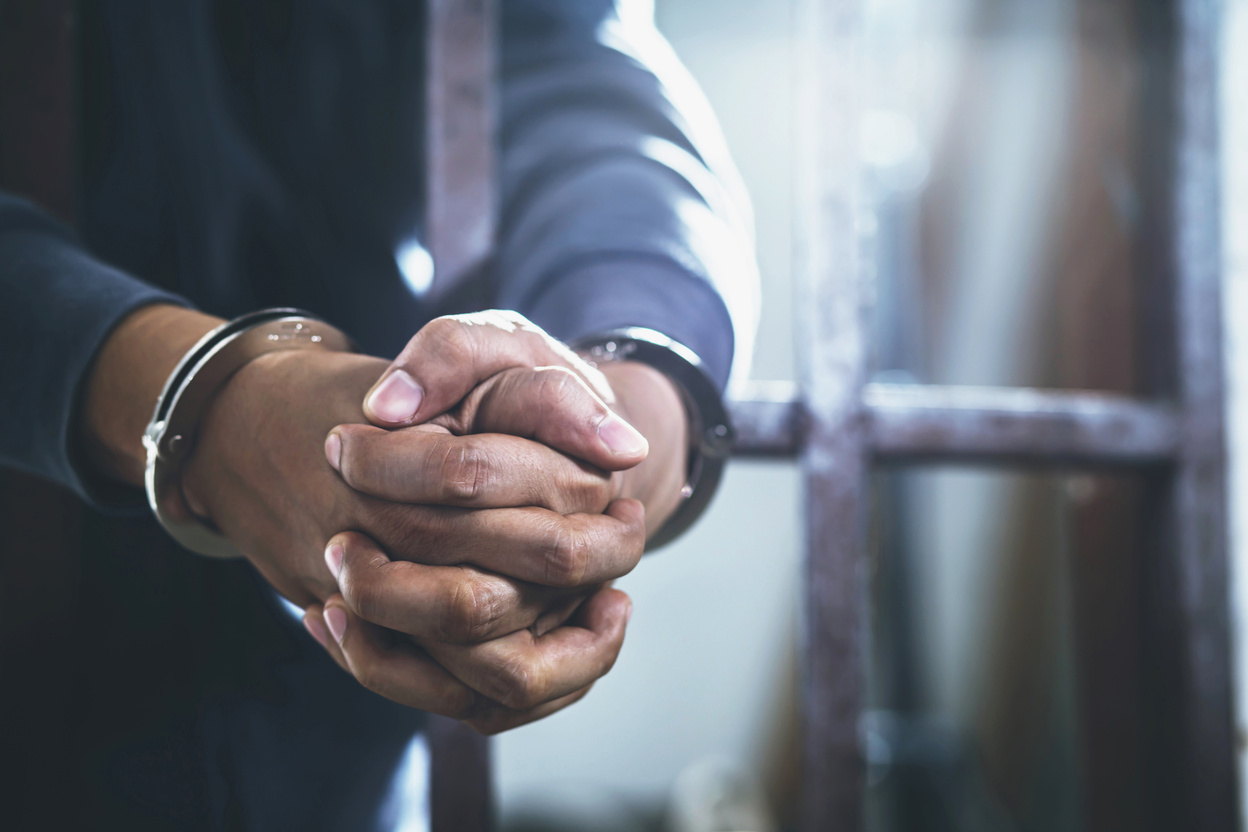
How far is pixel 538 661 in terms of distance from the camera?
1.15ft

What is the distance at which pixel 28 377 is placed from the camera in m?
0.42

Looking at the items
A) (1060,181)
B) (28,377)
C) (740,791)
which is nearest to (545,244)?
(28,377)

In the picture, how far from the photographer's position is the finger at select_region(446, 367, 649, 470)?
1.20ft

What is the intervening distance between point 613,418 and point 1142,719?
0.85 metres

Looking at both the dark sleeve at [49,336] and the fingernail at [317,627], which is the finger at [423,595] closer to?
the fingernail at [317,627]

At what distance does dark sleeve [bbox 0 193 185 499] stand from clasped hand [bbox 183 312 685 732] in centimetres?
10

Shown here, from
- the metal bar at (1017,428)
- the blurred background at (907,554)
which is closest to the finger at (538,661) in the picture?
the metal bar at (1017,428)

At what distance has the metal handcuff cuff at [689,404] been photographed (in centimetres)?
50

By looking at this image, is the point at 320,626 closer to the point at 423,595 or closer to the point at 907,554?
the point at 423,595

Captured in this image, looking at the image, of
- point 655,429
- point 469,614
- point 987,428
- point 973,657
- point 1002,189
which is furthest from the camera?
point 973,657

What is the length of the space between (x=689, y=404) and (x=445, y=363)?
212 mm

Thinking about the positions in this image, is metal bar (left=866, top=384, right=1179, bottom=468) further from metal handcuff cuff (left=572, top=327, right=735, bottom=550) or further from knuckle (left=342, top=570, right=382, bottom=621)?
knuckle (left=342, top=570, right=382, bottom=621)

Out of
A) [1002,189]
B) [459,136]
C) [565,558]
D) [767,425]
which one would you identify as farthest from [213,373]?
[1002,189]

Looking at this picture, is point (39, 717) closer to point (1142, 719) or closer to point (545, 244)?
point (545, 244)
